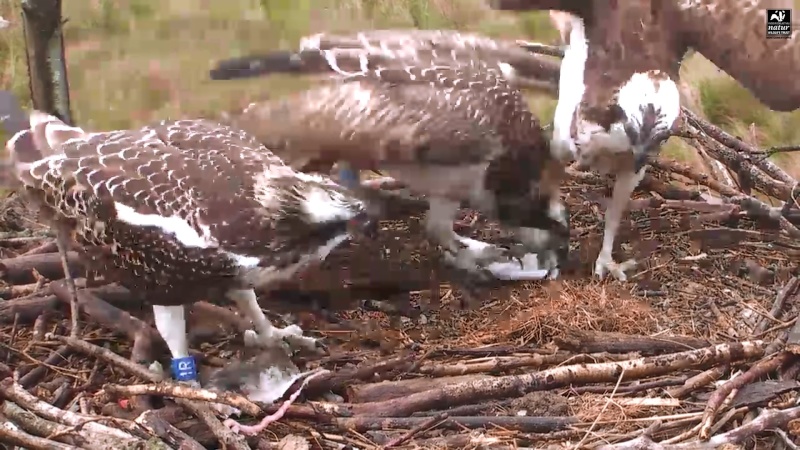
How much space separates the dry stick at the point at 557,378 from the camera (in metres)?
1.50

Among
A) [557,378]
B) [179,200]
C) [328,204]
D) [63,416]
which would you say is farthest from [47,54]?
[557,378]

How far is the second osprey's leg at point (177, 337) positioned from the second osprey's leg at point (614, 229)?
111cm

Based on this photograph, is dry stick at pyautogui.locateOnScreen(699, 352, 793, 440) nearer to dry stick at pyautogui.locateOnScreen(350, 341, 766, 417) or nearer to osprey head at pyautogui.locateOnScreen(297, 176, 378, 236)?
dry stick at pyautogui.locateOnScreen(350, 341, 766, 417)

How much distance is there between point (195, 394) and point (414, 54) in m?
0.85

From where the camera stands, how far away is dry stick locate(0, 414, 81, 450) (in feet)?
4.39

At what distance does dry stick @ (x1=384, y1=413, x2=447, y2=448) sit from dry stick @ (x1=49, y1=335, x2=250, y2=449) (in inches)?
11.1

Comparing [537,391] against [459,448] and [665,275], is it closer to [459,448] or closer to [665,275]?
[459,448]

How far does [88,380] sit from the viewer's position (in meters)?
1.65

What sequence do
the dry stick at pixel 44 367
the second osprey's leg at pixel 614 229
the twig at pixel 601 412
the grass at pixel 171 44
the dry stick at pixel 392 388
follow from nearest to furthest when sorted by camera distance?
the grass at pixel 171 44, the twig at pixel 601 412, the dry stick at pixel 392 388, the dry stick at pixel 44 367, the second osprey's leg at pixel 614 229

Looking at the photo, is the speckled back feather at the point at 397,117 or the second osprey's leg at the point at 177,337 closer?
the speckled back feather at the point at 397,117

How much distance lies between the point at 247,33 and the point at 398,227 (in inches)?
25.3

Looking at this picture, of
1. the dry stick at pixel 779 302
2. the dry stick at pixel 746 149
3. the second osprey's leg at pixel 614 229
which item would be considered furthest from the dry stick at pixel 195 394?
the dry stick at pixel 746 149

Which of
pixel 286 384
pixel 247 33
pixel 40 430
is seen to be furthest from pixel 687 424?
pixel 40 430

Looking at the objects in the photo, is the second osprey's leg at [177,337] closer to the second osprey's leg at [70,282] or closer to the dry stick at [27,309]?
the second osprey's leg at [70,282]
